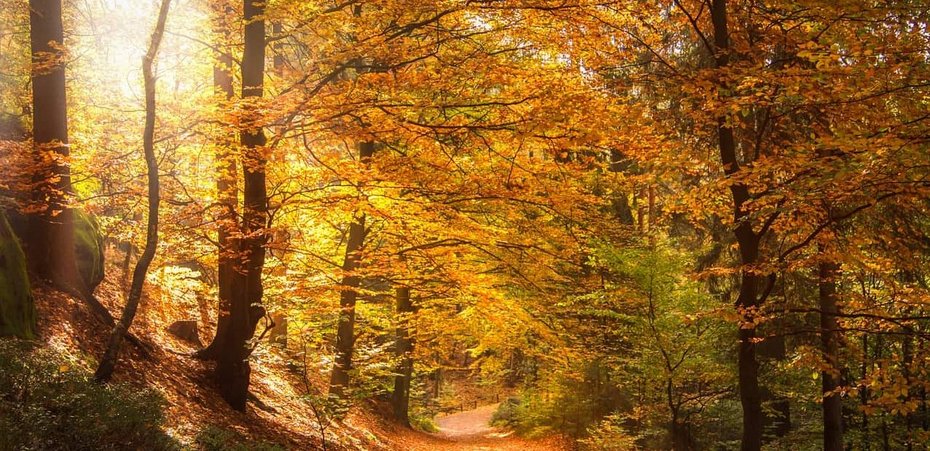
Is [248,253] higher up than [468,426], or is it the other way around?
[248,253]

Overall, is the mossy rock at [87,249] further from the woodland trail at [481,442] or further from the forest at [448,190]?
the woodland trail at [481,442]

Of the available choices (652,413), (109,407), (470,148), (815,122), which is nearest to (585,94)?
(470,148)

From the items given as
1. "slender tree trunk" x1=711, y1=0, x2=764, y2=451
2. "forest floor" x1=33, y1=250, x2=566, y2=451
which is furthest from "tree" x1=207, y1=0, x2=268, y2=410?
"slender tree trunk" x1=711, y1=0, x2=764, y2=451

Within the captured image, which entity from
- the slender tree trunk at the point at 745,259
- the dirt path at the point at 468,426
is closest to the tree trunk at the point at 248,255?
the slender tree trunk at the point at 745,259

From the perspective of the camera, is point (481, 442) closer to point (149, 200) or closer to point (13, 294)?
point (149, 200)

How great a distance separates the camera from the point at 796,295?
39.9 feet

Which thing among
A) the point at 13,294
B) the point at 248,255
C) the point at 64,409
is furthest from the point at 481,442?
the point at 64,409

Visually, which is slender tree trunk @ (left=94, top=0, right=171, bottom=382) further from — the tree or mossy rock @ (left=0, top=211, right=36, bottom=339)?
the tree

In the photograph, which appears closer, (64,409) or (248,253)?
(64,409)

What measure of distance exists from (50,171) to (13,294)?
2511 millimetres

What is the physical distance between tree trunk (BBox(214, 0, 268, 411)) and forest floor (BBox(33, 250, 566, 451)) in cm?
39

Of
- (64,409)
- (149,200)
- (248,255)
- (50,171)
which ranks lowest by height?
(64,409)

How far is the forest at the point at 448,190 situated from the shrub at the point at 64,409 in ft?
0.09

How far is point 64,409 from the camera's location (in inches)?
216
